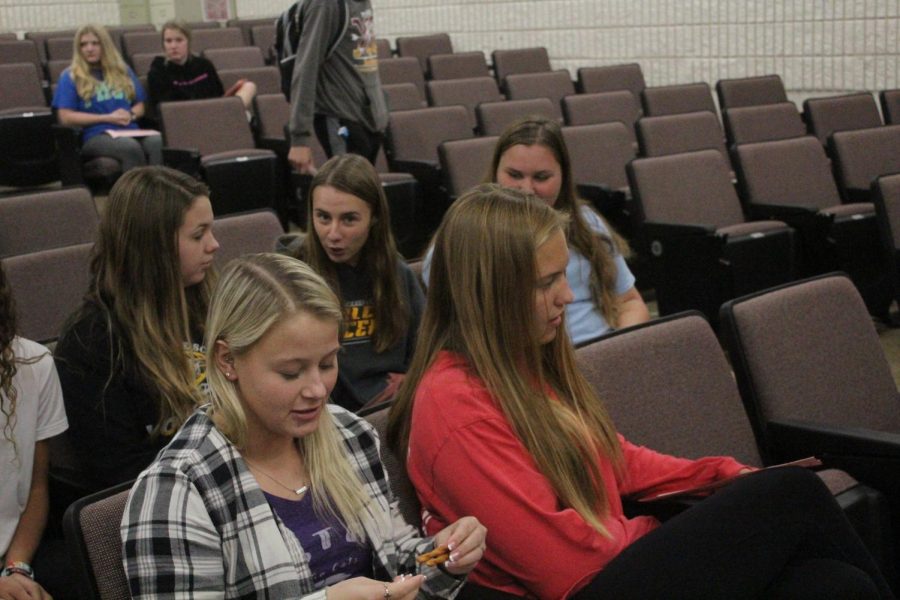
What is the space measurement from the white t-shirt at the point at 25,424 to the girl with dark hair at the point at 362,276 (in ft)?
2.24

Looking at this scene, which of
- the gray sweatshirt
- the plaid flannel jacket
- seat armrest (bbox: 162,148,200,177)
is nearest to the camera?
the plaid flannel jacket

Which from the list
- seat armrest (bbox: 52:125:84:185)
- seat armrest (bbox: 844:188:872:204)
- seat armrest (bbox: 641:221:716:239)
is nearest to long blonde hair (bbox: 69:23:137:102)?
seat armrest (bbox: 52:125:84:185)

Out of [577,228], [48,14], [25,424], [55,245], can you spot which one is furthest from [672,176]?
[48,14]

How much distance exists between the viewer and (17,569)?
170 centimetres

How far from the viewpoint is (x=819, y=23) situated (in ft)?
21.3

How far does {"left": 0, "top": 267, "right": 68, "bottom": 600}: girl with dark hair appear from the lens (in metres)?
1.71

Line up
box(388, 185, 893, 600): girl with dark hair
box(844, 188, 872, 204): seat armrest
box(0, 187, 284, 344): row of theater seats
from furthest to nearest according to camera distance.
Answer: box(844, 188, 872, 204): seat armrest < box(0, 187, 284, 344): row of theater seats < box(388, 185, 893, 600): girl with dark hair

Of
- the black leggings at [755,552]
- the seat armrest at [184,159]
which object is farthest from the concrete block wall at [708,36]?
the black leggings at [755,552]

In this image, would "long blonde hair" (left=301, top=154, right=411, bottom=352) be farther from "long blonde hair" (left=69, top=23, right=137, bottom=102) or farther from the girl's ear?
"long blonde hair" (left=69, top=23, right=137, bottom=102)

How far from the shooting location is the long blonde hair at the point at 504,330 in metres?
1.56

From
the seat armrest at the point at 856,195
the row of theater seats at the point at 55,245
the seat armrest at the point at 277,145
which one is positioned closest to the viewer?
the row of theater seats at the point at 55,245

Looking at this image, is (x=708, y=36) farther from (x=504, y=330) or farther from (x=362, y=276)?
(x=504, y=330)

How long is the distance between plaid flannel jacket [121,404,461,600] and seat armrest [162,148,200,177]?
3346mm

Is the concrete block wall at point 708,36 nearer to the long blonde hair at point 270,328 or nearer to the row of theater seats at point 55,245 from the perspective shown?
the row of theater seats at point 55,245
